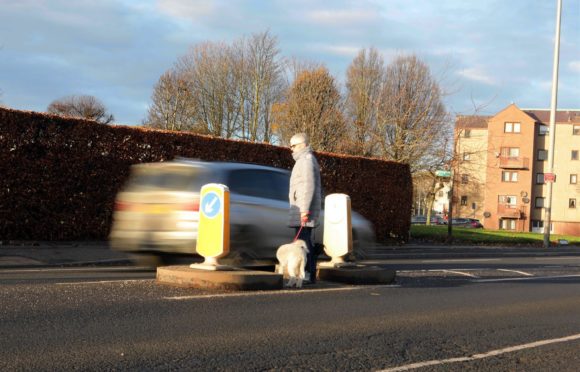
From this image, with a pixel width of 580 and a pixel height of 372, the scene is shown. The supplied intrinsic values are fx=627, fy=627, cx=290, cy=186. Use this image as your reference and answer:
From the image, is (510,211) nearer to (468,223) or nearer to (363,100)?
(468,223)

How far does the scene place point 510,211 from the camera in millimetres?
68812

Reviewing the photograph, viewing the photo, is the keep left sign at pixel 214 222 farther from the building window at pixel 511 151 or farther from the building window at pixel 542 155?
the building window at pixel 542 155

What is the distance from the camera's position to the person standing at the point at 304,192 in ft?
27.7

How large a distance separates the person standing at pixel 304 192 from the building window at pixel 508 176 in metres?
A: 65.8

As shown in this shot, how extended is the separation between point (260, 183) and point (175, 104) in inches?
1140

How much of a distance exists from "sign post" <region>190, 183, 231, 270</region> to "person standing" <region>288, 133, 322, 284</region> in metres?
1.00

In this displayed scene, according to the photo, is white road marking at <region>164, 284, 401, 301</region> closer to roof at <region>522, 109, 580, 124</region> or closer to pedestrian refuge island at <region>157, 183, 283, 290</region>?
pedestrian refuge island at <region>157, 183, 283, 290</region>

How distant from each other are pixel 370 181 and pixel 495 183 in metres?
51.7

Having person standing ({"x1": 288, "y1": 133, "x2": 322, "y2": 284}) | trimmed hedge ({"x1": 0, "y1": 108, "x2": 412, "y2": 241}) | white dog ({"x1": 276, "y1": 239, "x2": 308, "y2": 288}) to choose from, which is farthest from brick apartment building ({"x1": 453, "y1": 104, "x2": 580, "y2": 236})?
white dog ({"x1": 276, "y1": 239, "x2": 308, "y2": 288})

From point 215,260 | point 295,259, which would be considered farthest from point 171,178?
point 295,259

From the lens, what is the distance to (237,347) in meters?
5.26

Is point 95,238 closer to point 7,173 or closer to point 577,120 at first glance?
point 7,173

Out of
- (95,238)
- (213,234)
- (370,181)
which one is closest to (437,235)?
(370,181)

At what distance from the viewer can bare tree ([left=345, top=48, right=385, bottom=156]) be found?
116ft
